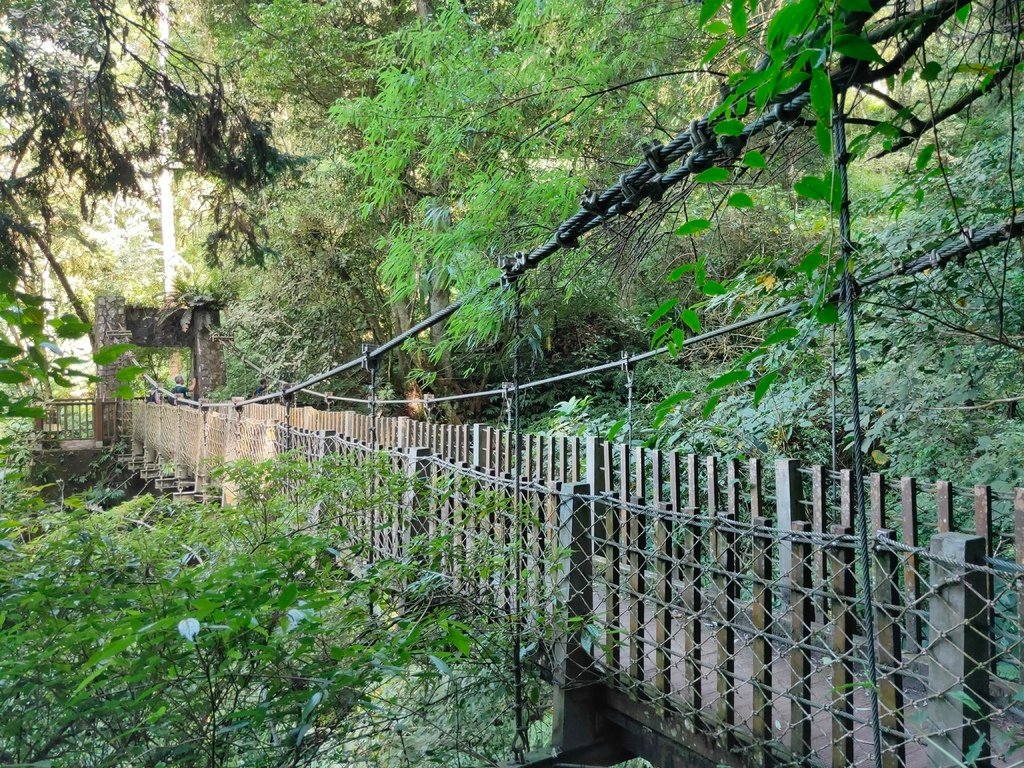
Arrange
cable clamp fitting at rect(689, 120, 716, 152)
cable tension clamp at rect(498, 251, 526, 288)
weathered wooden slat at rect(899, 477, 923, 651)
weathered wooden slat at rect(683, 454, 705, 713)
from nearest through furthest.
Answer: cable clamp fitting at rect(689, 120, 716, 152), weathered wooden slat at rect(899, 477, 923, 651), cable tension clamp at rect(498, 251, 526, 288), weathered wooden slat at rect(683, 454, 705, 713)

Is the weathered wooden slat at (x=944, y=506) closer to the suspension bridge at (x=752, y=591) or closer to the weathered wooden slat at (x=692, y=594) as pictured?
the suspension bridge at (x=752, y=591)

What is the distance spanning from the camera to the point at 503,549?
7.45 feet

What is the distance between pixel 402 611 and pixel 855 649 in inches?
49.1

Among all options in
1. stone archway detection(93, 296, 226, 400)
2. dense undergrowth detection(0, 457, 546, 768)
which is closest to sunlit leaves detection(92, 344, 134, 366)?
dense undergrowth detection(0, 457, 546, 768)

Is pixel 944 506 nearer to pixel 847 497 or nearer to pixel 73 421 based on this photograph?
pixel 847 497

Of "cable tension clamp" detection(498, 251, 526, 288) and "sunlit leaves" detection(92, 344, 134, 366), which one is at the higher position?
"cable tension clamp" detection(498, 251, 526, 288)

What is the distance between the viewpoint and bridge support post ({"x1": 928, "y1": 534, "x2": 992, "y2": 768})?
128cm

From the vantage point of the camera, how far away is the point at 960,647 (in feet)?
4.27

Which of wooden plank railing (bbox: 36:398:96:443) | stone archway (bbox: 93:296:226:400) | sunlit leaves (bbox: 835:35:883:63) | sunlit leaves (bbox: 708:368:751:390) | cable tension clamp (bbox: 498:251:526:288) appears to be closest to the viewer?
sunlit leaves (bbox: 835:35:883:63)

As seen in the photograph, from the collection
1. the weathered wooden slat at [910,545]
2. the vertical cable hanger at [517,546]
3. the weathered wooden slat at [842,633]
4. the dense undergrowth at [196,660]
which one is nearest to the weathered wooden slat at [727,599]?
the weathered wooden slat at [842,633]

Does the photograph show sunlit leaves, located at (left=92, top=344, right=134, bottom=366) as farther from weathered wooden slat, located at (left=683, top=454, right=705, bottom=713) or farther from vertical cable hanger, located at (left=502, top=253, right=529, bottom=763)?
weathered wooden slat, located at (left=683, top=454, right=705, bottom=713)

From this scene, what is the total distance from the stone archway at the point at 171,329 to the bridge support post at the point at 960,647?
35.3ft

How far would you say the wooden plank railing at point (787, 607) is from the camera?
1.31 m

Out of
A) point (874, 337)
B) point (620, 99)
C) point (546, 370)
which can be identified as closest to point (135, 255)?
point (546, 370)
